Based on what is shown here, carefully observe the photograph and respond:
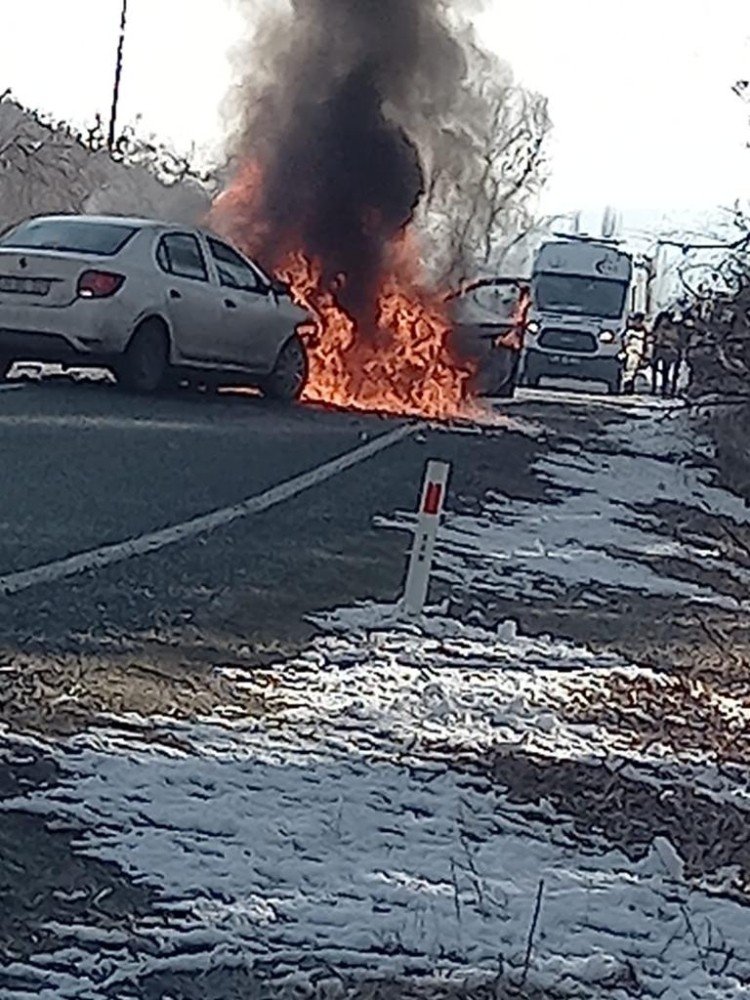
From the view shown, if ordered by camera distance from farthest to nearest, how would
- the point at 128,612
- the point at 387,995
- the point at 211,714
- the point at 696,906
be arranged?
the point at 128,612 → the point at 211,714 → the point at 696,906 → the point at 387,995

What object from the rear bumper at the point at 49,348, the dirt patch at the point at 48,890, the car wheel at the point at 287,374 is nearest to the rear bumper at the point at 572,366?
the car wheel at the point at 287,374

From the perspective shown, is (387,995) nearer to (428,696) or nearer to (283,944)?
(283,944)

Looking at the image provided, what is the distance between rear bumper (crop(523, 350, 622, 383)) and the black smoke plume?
1414cm

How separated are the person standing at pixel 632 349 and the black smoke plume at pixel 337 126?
1297cm

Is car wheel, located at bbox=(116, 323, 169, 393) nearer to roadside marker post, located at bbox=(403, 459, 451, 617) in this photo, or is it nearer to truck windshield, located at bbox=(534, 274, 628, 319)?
roadside marker post, located at bbox=(403, 459, 451, 617)

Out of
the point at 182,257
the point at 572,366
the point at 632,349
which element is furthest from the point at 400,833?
the point at 632,349

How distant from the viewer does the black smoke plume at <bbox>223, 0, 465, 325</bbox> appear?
24812 millimetres

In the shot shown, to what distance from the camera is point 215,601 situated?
368 inches

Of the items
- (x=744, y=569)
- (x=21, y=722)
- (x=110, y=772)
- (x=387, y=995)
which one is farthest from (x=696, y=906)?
(x=744, y=569)

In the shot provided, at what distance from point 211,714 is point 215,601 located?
2.05 m

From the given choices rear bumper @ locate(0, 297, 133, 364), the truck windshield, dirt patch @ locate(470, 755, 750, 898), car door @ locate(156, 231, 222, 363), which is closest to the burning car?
car door @ locate(156, 231, 222, 363)

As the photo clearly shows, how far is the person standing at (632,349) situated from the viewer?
1565 inches

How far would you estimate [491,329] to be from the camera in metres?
26.2

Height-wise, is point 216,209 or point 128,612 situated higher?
point 216,209
